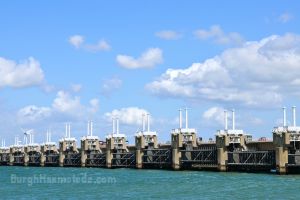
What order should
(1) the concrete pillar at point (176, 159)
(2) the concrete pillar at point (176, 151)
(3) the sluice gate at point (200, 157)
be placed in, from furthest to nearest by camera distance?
(2) the concrete pillar at point (176, 151) → (1) the concrete pillar at point (176, 159) → (3) the sluice gate at point (200, 157)

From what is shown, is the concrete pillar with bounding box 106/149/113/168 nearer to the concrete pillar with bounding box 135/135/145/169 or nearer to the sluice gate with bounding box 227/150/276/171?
the concrete pillar with bounding box 135/135/145/169

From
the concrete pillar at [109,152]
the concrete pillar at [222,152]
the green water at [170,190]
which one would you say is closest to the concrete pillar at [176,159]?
the concrete pillar at [222,152]

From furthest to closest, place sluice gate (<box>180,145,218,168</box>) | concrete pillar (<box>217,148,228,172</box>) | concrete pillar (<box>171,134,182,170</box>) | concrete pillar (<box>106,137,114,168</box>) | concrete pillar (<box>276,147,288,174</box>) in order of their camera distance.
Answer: concrete pillar (<box>106,137,114,168</box>) < concrete pillar (<box>171,134,182,170</box>) < sluice gate (<box>180,145,218,168</box>) < concrete pillar (<box>217,148,228,172</box>) < concrete pillar (<box>276,147,288,174</box>)

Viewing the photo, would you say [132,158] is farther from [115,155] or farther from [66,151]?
[66,151]

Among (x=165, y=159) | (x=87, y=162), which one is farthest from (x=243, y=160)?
(x=87, y=162)

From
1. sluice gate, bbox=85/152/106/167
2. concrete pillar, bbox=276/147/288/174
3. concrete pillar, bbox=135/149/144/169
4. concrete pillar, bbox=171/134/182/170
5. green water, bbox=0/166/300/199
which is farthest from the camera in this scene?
sluice gate, bbox=85/152/106/167

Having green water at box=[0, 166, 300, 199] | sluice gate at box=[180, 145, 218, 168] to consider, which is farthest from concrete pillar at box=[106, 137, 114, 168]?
green water at box=[0, 166, 300, 199]

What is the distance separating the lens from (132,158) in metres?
159

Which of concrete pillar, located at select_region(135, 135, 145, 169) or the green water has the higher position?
concrete pillar, located at select_region(135, 135, 145, 169)

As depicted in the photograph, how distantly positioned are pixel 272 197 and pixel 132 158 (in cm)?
8966

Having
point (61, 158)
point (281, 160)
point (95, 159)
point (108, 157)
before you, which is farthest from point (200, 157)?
point (61, 158)

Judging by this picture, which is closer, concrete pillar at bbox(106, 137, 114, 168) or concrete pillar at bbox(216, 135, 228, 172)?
concrete pillar at bbox(216, 135, 228, 172)

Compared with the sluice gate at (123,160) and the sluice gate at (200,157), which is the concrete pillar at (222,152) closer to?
the sluice gate at (200,157)

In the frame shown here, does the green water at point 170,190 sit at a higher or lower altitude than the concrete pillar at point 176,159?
lower
